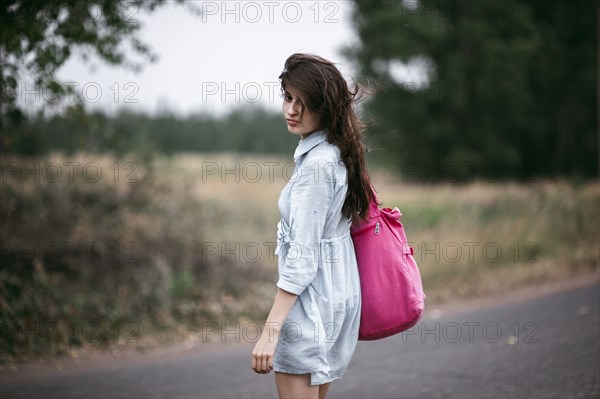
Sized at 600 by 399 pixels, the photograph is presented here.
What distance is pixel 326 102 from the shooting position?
2.32m

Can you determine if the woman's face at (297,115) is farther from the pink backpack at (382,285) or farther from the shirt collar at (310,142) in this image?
the pink backpack at (382,285)

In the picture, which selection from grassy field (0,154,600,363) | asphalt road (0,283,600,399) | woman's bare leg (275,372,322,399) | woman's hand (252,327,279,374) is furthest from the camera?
grassy field (0,154,600,363)

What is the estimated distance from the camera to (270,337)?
216cm

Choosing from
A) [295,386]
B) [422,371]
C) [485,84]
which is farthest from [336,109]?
[485,84]

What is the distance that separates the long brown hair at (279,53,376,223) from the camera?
232cm

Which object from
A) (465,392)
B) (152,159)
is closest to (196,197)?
(152,159)

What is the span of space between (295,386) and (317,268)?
A: 48cm

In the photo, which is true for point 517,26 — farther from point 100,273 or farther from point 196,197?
point 100,273

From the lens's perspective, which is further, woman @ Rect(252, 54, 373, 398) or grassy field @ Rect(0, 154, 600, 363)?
grassy field @ Rect(0, 154, 600, 363)

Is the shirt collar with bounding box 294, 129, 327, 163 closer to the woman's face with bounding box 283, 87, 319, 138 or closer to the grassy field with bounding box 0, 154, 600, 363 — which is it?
the woman's face with bounding box 283, 87, 319, 138

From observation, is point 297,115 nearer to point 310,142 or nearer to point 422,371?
point 310,142

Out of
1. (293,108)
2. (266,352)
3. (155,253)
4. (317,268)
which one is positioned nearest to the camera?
(266,352)

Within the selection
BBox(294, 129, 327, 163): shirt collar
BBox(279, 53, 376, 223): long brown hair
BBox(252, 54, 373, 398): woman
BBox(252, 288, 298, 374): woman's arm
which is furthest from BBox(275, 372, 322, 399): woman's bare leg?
BBox(294, 129, 327, 163): shirt collar

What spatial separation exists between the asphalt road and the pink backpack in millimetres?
2375
